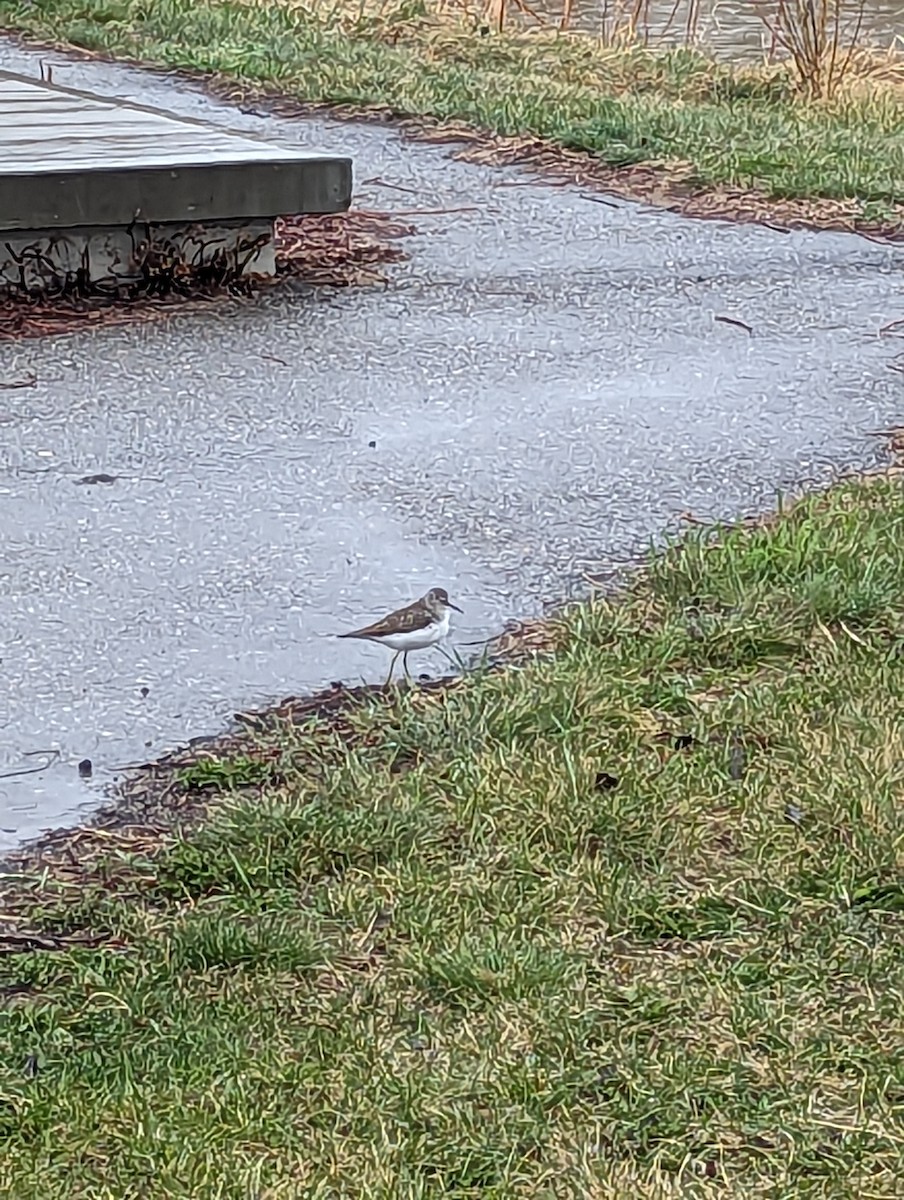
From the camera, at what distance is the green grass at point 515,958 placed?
245 cm

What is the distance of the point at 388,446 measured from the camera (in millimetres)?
5031

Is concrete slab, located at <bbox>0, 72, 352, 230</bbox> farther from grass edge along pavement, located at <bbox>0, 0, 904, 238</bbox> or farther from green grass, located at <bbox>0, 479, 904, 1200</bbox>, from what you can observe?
green grass, located at <bbox>0, 479, 904, 1200</bbox>

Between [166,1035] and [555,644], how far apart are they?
140 centimetres

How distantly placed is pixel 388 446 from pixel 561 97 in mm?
4684

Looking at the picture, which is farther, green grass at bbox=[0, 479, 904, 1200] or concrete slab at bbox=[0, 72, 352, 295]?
concrete slab at bbox=[0, 72, 352, 295]

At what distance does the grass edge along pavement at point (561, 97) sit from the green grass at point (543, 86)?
12mm

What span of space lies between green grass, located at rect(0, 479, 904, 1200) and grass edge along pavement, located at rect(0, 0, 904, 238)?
4386mm

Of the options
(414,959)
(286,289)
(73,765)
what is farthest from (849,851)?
(286,289)

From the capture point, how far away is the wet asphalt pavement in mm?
3781

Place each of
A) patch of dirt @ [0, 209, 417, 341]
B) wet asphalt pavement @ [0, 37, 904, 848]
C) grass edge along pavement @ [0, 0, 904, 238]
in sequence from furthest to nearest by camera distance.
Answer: grass edge along pavement @ [0, 0, 904, 238] < patch of dirt @ [0, 209, 417, 341] < wet asphalt pavement @ [0, 37, 904, 848]

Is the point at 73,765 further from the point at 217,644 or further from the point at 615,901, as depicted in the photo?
the point at 615,901

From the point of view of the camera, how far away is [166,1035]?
8.68 feet

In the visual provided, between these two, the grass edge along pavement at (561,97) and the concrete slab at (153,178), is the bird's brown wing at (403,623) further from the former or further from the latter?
the grass edge along pavement at (561,97)

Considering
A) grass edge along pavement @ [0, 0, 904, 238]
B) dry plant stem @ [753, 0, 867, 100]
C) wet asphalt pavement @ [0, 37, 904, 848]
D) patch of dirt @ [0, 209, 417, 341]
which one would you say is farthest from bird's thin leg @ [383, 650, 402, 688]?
dry plant stem @ [753, 0, 867, 100]
